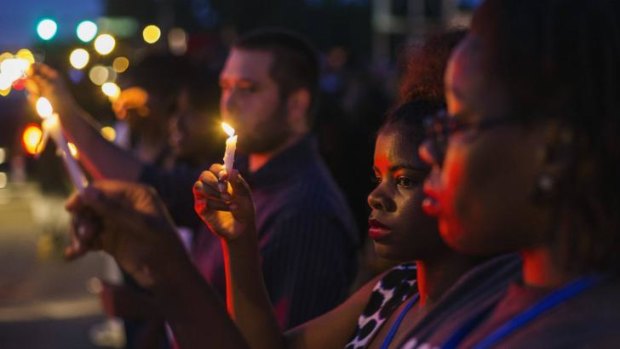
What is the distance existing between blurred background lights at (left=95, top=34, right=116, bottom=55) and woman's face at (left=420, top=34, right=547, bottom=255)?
15.5ft

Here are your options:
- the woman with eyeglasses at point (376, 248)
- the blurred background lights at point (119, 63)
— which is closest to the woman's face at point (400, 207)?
the woman with eyeglasses at point (376, 248)

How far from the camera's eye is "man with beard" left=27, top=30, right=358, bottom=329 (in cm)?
374

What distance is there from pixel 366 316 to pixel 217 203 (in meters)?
0.43

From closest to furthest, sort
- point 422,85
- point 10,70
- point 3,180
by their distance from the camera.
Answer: point 422,85, point 10,70, point 3,180

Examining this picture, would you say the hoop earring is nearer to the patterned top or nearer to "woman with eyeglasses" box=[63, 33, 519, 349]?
"woman with eyeglasses" box=[63, 33, 519, 349]

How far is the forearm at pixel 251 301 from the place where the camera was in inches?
111

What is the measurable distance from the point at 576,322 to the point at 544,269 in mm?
133

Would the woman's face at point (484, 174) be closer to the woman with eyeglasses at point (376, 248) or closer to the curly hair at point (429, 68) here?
the woman with eyeglasses at point (376, 248)

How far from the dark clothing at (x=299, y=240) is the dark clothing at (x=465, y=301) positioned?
1.51 m

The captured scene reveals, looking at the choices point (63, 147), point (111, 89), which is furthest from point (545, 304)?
point (111, 89)

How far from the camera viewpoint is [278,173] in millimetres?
4027

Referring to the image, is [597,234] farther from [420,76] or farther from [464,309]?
[420,76]

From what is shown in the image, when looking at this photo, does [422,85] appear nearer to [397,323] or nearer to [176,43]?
[397,323]

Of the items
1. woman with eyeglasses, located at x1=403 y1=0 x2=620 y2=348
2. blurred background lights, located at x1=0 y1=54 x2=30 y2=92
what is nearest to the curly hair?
woman with eyeglasses, located at x1=403 y1=0 x2=620 y2=348
